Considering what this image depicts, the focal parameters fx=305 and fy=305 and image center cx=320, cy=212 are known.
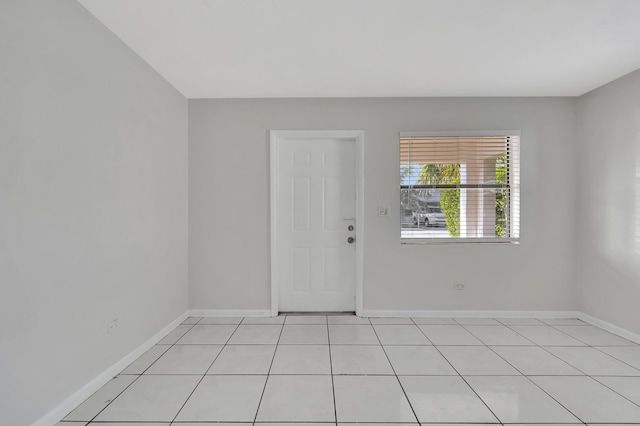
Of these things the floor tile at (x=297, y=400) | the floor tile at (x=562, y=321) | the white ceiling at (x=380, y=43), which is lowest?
the floor tile at (x=562, y=321)

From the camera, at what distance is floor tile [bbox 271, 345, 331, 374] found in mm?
2303

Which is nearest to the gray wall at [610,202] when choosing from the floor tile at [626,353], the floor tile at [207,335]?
the floor tile at [626,353]

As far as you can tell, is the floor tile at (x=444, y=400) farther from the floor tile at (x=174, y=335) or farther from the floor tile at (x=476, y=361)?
the floor tile at (x=174, y=335)

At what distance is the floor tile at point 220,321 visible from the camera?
10.7ft

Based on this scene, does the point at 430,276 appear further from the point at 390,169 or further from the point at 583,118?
the point at 583,118

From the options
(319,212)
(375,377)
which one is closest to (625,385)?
(375,377)

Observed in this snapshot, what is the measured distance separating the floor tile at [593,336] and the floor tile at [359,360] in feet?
6.44

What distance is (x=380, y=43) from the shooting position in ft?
7.43

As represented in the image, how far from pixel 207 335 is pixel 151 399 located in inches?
39.0

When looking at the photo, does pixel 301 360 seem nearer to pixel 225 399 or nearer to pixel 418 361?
pixel 225 399

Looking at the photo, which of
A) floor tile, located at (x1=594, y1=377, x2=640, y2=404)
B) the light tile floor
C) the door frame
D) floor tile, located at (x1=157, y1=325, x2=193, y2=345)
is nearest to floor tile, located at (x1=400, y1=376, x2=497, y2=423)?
the light tile floor

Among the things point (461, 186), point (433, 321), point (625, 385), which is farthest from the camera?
point (461, 186)

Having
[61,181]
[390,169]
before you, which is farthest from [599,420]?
[61,181]

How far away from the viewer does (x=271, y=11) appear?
1921 millimetres
